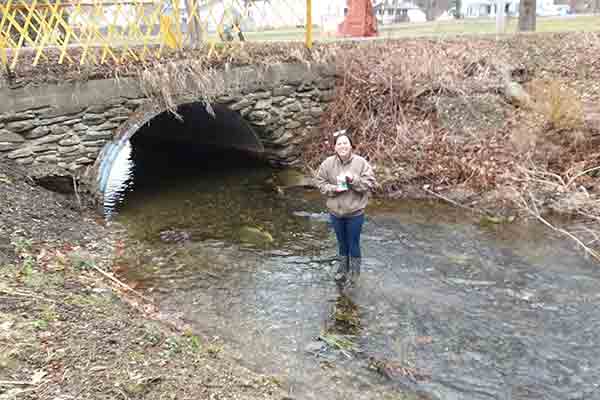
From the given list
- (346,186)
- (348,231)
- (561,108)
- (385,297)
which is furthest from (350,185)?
(561,108)

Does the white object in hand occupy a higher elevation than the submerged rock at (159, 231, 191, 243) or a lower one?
higher

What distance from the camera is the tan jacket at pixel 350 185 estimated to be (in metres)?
6.08

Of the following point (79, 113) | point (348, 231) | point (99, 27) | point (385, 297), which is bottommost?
point (385, 297)

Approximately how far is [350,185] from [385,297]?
1.50 m

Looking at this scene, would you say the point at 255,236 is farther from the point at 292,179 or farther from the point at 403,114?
the point at 403,114

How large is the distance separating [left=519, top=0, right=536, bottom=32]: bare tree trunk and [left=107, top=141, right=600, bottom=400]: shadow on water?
29.7ft

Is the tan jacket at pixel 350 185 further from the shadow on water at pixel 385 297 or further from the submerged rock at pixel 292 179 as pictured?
the submerged rock at pixel 292 179

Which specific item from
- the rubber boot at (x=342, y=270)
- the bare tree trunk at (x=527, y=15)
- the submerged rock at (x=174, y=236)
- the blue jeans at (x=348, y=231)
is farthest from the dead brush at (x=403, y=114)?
the bare tree trunk at (x=527, y=15)

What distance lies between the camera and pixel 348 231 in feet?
21.3

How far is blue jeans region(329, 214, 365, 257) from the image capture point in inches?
251

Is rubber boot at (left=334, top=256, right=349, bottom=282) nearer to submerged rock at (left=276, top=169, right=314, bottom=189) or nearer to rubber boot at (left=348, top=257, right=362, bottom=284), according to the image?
rubber boot at (left=348, top=257, right=362, bottom=284)

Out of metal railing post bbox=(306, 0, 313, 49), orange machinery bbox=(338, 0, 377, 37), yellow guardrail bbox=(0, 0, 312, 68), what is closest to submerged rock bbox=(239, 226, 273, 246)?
yellow guardrail bbox=(0, 0, 312, 68)

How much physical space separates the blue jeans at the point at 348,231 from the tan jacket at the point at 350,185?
117 millimetres

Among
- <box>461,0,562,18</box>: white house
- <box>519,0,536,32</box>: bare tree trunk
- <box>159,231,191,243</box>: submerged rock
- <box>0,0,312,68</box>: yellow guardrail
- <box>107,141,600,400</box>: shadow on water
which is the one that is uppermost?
<box>461,0,562,18</box>: white house
